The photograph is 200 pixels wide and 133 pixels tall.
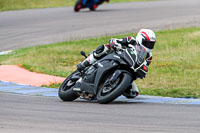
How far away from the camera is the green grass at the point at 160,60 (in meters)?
11.8

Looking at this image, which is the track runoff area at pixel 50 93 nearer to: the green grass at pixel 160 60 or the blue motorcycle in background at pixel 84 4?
the green grass at pixel 160 60

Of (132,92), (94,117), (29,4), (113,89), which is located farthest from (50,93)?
(29,4)

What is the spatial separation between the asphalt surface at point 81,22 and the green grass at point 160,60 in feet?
6.25

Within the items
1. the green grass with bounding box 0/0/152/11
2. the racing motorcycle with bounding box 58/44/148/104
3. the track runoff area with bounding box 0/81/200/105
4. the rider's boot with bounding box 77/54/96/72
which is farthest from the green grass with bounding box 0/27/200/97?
the green grass with bounding box 0/0/152/11

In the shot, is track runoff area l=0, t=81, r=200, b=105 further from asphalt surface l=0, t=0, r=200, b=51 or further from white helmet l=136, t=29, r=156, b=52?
asphalt surface l=0, t=0, r=200, b=51

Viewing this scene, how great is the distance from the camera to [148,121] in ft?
24.6

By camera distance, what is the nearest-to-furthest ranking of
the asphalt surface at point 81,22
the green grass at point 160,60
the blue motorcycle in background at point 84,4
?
the green grass at point 160,60 < the asphalt surface at point 81,22 < the blue motorcycle in background at point 84,4

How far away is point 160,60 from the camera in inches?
615

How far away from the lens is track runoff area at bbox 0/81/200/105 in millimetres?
9709

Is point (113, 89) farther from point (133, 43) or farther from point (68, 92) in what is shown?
point (68, 92)

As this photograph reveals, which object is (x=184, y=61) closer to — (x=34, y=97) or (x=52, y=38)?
(x=34, y=97)

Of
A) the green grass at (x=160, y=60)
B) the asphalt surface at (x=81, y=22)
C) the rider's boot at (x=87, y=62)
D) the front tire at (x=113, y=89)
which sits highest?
the rider's boot at (x=87, y=62)

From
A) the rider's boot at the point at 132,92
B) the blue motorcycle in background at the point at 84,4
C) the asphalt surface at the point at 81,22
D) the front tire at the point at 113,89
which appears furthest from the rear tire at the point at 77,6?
the front tire at the point at 113,89

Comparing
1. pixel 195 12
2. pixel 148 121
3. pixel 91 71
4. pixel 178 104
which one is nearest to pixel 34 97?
pixel 91 71
